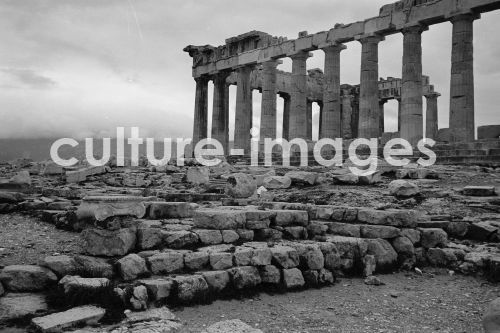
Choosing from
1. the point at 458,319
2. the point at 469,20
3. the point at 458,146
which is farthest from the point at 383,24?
the point at 458,319

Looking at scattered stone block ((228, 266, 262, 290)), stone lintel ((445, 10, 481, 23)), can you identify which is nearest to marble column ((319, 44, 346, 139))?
stone lintel ((445, 10, 481, 23))

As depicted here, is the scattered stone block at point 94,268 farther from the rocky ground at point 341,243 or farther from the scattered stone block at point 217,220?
the scattered stone block at point 217,220

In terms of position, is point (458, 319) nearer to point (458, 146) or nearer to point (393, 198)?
point (393, 198)

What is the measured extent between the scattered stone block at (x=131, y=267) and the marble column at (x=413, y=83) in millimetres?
17684

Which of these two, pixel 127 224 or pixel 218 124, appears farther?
pixel 218 124

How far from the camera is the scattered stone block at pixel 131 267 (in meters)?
5.73

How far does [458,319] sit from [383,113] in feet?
112

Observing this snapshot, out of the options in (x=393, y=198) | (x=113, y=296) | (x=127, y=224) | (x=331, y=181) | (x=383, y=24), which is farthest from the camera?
(x=383, y=24)

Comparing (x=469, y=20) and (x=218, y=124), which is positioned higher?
(x=469, y=20)

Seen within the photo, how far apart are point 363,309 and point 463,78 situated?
16816 millimetres

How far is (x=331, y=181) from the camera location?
50.8 feet

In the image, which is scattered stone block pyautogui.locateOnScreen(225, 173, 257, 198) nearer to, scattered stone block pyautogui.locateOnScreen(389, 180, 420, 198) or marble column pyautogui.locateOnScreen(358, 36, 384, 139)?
scattered stone block pyautogui.locateOnScreen(389, 180, 420, 198)

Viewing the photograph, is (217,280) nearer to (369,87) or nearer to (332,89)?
(369,87)

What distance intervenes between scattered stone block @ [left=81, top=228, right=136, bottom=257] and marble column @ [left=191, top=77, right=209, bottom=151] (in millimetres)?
27036
